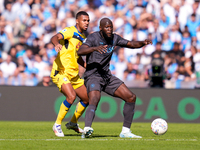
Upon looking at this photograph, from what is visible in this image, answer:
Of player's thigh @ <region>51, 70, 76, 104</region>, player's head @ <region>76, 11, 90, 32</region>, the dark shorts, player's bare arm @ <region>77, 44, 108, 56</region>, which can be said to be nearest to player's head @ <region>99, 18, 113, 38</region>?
player's bare arm @ <region>77, 44, 108, 56</region>

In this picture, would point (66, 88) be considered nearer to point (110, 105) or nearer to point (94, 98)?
point (94, 98)

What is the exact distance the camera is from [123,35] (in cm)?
1440

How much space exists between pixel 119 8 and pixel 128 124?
925cm

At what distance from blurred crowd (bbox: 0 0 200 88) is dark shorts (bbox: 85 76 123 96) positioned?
541 cm

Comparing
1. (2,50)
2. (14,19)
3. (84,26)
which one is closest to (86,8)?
(14,19)

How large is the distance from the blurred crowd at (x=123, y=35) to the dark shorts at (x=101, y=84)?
5407 mm

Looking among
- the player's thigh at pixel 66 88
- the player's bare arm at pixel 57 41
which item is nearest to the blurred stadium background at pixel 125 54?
the player's thigh at pixel 66 88

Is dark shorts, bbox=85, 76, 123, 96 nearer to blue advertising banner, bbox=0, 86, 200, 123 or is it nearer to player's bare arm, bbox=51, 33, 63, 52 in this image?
player's bare arm, bbox=51, 33, 63, 52

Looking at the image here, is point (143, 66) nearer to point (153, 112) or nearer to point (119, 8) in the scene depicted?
point (153, 112)

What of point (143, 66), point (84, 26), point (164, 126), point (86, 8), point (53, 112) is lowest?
point (53, 112)

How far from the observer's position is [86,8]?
15031 millimetres

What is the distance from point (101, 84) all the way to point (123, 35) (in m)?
8.01

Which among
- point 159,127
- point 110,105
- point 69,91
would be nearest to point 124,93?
point 159,127

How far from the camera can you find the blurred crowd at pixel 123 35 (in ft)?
41.3
